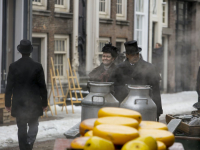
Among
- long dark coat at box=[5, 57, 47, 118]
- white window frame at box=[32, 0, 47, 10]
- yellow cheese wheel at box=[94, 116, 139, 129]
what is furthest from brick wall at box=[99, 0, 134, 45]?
yellow cheese wheel at box=[94, 116, 139, 129]

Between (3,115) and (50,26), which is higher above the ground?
(50,26)

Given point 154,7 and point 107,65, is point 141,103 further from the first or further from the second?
point 154,7

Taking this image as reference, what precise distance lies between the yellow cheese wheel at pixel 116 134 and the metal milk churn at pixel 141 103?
49.5 inches

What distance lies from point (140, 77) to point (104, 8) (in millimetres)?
12057

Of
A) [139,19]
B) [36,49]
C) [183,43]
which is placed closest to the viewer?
[36,49]

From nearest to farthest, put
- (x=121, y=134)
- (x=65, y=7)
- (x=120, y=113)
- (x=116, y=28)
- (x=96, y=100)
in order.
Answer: (x=121, y=134) < (x=120, y=113) < (x=96, y=100) < (x=65, y=7) < (x=116, y=28)

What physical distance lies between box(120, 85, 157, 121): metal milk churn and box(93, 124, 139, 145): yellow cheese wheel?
4.13 ft

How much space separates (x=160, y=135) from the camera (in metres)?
3.19

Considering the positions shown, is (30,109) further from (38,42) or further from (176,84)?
(176,84)

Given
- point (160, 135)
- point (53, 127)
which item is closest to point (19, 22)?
point (53, 127)

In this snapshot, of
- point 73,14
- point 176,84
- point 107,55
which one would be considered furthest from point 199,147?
point 176,84

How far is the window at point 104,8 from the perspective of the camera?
57.9 ft

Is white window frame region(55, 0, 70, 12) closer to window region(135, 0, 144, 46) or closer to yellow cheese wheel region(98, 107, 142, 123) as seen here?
window region(135, 0, 144, 46)

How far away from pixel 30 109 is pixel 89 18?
10493mm
